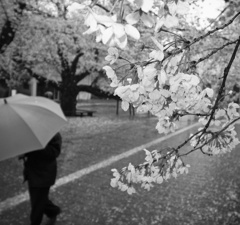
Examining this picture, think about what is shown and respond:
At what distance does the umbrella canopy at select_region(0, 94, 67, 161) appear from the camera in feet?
11.4

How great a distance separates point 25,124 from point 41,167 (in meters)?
0.53

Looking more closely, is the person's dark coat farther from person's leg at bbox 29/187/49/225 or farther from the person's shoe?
the person's shoe

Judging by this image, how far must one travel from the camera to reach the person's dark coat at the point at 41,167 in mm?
3527

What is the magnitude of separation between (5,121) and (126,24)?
303 cm

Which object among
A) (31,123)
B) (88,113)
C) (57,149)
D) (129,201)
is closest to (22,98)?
(31,123)

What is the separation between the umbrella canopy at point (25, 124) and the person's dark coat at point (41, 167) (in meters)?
0.15

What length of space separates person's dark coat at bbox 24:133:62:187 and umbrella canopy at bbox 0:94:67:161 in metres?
0.15

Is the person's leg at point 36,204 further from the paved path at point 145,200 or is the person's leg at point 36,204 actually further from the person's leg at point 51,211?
the paved path at point 145,200

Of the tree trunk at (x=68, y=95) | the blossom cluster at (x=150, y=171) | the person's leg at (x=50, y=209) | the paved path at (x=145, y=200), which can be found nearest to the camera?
the blossom cluster at (x=150, y=171)

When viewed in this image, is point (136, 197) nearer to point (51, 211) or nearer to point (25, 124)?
point (51, 211)

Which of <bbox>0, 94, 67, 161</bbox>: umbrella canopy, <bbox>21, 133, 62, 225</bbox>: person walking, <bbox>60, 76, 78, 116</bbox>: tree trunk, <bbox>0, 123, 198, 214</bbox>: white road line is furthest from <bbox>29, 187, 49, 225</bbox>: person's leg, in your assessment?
<bbox>60, 76, 78, 116</bbox>: tree trunk

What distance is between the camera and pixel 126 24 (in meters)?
0.93

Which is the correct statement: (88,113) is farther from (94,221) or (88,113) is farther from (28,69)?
(94,221)

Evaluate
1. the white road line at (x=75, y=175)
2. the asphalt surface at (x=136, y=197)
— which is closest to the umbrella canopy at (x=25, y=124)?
the asphalt surface at (x=136, y=197)
